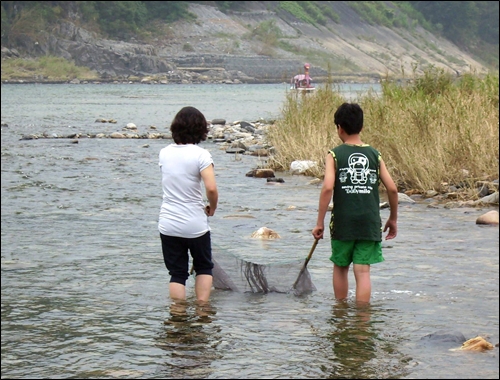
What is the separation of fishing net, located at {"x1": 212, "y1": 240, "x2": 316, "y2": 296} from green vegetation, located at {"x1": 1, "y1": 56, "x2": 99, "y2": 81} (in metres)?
86.6

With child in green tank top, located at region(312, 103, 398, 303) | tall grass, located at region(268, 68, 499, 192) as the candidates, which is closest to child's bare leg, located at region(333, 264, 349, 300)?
child in green tank top, located at region(312, 103, 398, 303)

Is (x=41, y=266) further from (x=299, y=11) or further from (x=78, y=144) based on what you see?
(x=299, y=11)

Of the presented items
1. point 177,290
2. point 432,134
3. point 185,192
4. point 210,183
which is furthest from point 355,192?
point 432,134

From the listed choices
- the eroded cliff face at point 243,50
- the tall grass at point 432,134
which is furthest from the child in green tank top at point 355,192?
the eroded cliff face at point 243,50

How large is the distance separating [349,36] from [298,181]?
12504 cm

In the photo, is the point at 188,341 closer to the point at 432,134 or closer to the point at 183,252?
Answer: the point at 183,252

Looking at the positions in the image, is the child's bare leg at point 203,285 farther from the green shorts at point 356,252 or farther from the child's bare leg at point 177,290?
the green shorts at point 356,252

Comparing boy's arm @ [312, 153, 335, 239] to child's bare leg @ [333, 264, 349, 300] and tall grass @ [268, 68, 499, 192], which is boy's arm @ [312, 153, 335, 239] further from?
tall grass @ [268, 68, 499, 192]

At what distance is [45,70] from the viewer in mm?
97312

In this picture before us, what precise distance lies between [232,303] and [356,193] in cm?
150

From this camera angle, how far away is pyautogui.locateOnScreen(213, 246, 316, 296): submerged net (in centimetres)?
755

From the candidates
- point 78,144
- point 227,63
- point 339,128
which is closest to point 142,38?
point 227,63

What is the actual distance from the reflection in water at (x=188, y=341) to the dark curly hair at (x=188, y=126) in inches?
50.7

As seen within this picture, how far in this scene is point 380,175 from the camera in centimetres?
648
